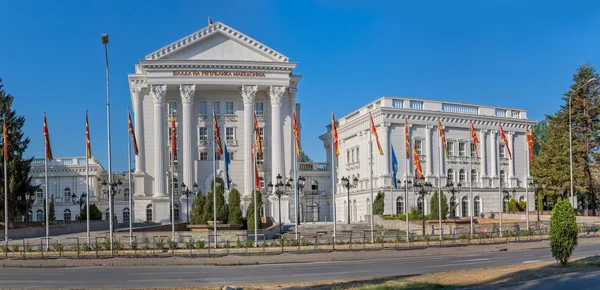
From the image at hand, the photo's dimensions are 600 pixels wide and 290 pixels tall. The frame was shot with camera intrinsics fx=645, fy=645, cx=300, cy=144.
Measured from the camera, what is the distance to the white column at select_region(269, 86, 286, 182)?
230ft

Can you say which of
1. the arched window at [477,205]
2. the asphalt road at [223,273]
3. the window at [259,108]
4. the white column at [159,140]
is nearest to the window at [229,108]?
the window at [259,108]

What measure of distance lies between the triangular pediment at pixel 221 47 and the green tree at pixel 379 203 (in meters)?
18.2

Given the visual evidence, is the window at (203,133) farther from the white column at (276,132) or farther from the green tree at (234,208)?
the green tree at (234,208)

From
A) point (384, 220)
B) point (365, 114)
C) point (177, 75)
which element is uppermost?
point (177, 75)

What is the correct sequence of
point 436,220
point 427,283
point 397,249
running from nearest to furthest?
1. point 427,283
2. point 397,249
3. point 436,220

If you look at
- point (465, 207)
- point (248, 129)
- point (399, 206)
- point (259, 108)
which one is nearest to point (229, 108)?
point (259, 108)

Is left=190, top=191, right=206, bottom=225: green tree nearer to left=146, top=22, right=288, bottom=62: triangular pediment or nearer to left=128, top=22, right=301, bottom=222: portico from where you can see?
left=128, top=22, right=301, bottom=222: portico

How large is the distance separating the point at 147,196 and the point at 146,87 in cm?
1185

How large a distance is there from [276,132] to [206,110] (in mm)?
8416

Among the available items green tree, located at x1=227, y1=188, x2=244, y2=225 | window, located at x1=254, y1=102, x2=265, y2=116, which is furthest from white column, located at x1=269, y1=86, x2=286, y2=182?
green tree, located at x1=227, y1=188, x2=244, y2=225

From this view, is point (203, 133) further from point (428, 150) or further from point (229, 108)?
point (428, 150)

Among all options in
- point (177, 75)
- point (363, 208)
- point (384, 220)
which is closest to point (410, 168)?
point (363, 208)

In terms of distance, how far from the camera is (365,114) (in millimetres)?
71000

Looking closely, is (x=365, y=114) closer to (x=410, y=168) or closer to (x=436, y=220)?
(x=410, y=168)
